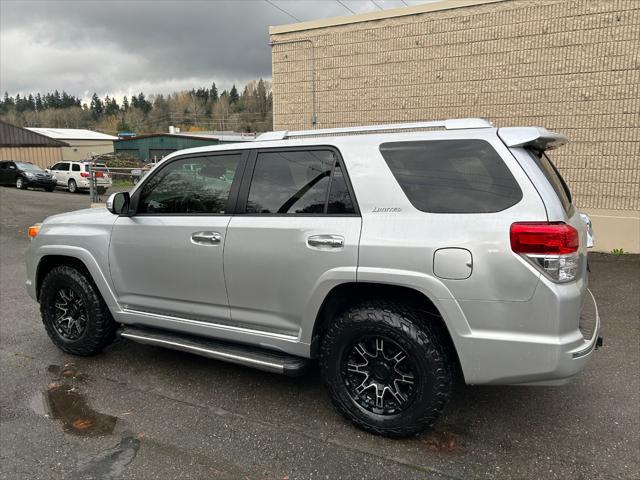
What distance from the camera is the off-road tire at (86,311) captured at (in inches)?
162

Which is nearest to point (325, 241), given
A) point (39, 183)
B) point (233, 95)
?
point (39, 183)

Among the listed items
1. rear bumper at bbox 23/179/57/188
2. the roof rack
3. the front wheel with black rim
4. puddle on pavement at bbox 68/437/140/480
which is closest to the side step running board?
the front wheel with black rim

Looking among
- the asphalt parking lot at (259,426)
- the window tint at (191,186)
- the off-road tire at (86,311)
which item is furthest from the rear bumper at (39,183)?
the window tint at (191,186)

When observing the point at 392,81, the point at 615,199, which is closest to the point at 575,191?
the point at 615,199

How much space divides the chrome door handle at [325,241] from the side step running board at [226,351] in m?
0.83

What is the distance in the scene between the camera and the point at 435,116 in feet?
30.7

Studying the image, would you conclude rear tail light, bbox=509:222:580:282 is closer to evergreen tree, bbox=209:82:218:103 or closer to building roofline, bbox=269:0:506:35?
building roofline, bbox=269:0:506:35

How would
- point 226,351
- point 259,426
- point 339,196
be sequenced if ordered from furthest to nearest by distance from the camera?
point 226,351 → point 259,426 → point 339,196

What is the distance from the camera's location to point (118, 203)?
3885 millimetres

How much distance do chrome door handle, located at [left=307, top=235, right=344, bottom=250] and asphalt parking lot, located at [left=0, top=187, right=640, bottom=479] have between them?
1.23 m

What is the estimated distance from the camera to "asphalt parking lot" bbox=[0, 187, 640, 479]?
277 centimetres

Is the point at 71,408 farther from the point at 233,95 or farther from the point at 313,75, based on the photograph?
the point at 233,95

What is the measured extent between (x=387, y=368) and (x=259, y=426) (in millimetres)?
971

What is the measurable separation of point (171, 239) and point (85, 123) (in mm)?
120615
